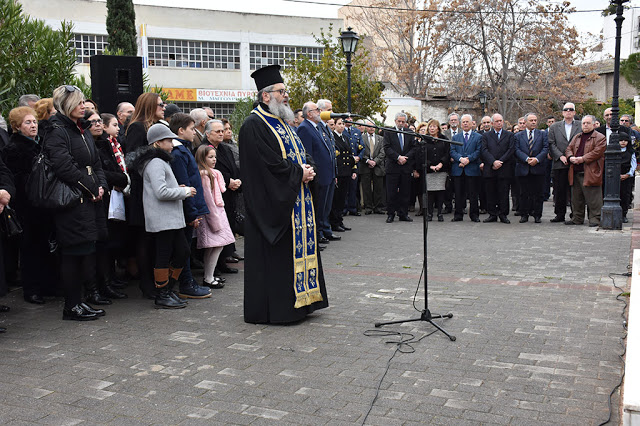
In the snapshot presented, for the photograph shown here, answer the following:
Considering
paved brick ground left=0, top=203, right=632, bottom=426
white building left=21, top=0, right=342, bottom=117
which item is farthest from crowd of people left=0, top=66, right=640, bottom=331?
white building left=21, top=0, right=342, bottom=117

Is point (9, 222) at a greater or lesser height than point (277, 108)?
lesser

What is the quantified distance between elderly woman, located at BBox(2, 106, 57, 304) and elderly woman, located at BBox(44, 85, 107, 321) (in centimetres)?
62

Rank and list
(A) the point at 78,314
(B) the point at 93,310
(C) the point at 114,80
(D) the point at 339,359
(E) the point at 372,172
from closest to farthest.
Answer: (D) the point at 339,359 < (A) the point at 78,314 < (B) the point at 93,310 < (C) the point at 114,80 < (E) the point at 372,172

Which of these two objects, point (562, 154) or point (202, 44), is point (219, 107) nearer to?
point (202, 44)

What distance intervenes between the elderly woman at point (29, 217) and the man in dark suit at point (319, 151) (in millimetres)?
4255

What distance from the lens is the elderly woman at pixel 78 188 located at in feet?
19.0

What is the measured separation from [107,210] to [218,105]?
3202cm

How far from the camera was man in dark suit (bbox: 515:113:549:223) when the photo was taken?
1272cm

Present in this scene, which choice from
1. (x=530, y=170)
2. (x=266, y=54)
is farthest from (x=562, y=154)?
(x=266, y=54)

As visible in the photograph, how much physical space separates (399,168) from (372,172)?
69.7 inches

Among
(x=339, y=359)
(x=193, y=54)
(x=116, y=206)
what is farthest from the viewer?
(x=193, y=54)

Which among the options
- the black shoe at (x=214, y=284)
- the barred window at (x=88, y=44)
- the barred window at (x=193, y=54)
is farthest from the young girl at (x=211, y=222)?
the barred window at (x=193, y=54)

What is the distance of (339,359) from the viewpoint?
488cm

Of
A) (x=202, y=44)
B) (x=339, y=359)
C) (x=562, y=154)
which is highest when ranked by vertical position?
(x=202, y=44)
